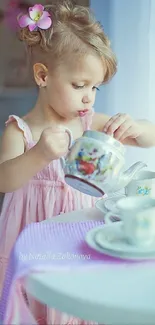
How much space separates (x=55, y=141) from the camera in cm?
105

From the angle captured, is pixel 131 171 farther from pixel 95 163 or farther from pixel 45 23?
pixel 45 23

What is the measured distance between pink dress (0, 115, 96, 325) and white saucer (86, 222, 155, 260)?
1.34 ft

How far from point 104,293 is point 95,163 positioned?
28 centimetres

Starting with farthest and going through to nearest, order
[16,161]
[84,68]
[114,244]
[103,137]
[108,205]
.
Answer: [84,68], [16,161], [108,205], [103,137], [114,244]

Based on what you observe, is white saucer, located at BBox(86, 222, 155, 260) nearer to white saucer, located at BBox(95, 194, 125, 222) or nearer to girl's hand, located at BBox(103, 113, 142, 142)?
Result: white saucer, located at BBox(95, 194, 125, 222)

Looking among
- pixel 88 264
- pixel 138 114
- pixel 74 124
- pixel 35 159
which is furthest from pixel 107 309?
pixel 138 114

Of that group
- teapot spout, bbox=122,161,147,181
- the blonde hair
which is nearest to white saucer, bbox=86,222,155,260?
teapot spout, bbox=122,161,147,181

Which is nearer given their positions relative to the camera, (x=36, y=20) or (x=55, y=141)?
(x=55, y=141)

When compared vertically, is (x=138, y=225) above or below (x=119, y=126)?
below

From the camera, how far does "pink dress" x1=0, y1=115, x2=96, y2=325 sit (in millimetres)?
1268

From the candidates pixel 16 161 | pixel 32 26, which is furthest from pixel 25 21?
pixel 16 161

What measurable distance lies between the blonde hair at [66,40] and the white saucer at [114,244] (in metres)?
0.55

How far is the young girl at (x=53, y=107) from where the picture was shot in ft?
4.15

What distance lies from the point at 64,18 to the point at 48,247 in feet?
2.31
